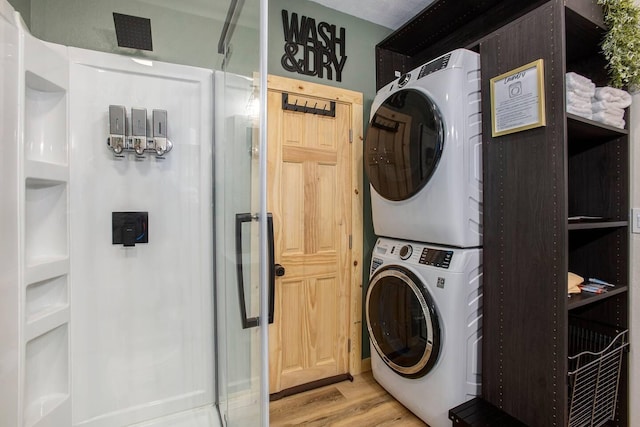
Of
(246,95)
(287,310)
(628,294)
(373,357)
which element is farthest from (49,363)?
(628,294)

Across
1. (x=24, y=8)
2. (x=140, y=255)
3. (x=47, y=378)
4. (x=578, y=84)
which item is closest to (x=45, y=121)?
(x=24, y=8)

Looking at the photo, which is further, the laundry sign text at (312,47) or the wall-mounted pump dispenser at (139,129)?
the laundry sign text at (312,47)

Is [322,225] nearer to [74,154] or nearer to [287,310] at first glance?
[287,310]

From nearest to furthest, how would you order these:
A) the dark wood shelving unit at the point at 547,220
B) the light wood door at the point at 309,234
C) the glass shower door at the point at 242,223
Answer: the glass shower door at the point at 242,223
the dark wood shelving unit at the point at 547,220
the light wood door at the point at 309,234

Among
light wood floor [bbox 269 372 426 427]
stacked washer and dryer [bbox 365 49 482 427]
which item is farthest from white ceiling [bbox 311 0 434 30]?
light wood floor [bbox 269 372 426 427]

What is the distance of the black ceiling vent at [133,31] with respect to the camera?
1.53 metres

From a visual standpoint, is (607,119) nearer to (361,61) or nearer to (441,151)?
(441,151)

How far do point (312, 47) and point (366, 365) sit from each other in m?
2.40

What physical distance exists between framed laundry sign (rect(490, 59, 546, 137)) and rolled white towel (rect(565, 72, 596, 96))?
12 centimetres

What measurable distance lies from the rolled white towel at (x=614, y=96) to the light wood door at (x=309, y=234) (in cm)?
139

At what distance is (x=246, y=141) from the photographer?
121 centimetres

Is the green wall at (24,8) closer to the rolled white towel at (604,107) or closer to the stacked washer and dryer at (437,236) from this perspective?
the stacked washer and dryer at (437,236)

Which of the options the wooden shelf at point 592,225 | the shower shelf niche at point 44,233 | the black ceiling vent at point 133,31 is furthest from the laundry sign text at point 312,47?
the wooden shelf at point 592,225

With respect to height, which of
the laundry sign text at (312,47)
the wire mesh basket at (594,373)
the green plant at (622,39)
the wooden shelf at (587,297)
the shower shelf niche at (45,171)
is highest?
the laundry sign text at (312,47)
